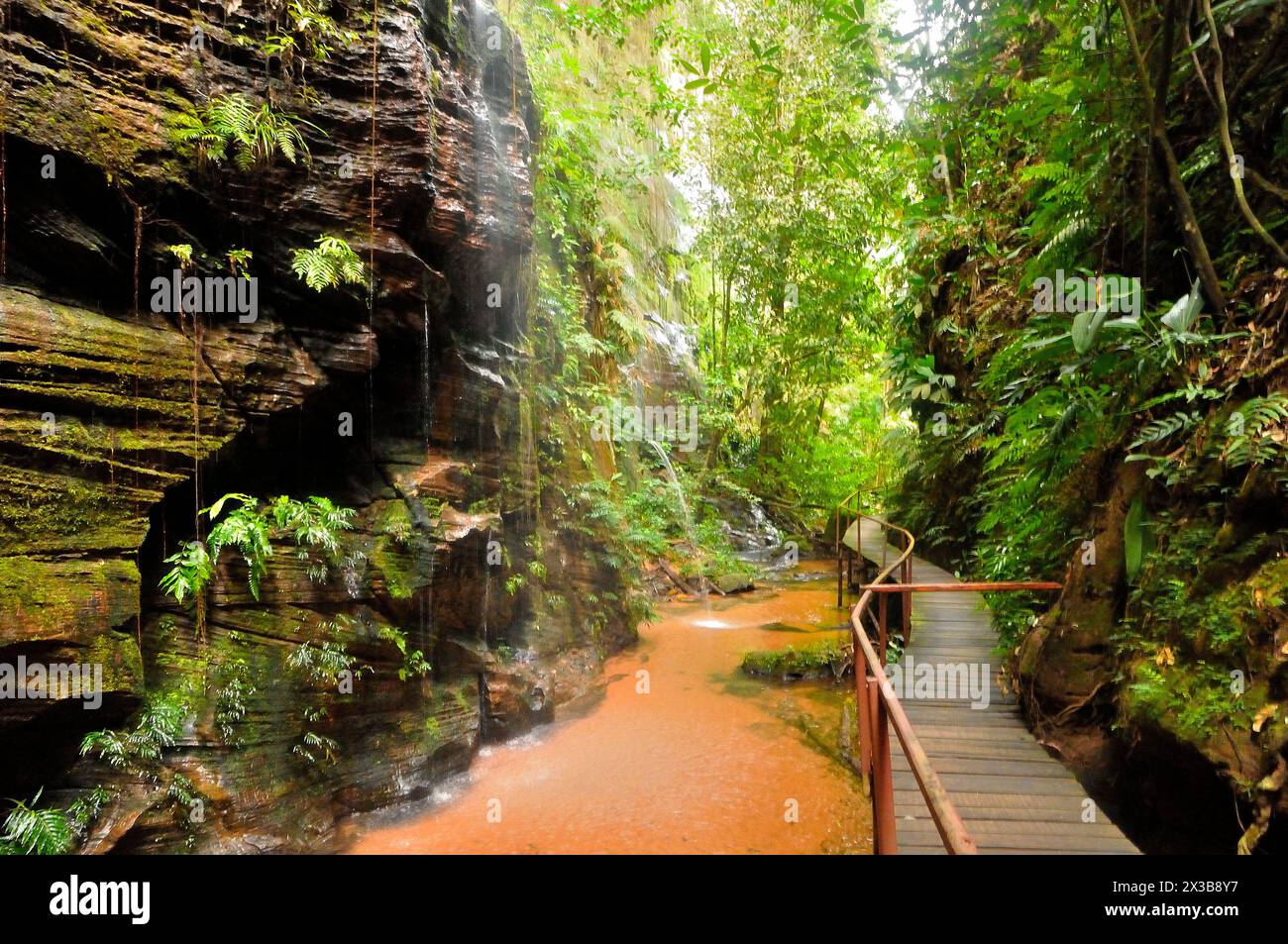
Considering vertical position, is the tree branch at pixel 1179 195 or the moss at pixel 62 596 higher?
the tree branch at pixel 1179 195

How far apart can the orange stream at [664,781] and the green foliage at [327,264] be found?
5056mm

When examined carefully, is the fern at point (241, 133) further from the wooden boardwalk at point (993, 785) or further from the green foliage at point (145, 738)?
the wooden boardwalk at point (993, 785)

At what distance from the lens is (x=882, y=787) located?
2879 mm

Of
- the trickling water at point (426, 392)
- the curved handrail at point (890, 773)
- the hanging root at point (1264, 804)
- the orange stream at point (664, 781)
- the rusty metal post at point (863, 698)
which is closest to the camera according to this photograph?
the curved handrail at point (890, 773)

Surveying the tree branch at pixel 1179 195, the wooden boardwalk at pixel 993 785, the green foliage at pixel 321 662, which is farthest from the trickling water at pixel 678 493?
the tree branch at pixel 1179 195

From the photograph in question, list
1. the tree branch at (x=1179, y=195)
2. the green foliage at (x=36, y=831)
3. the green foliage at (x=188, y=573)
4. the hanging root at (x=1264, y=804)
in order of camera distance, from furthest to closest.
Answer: the green foliage at (x=188, y=573)
the tree branch at (x=1179, y=195)
the green foliage at (x=36, y=831)
the hanging root at (x=1264, y=804)

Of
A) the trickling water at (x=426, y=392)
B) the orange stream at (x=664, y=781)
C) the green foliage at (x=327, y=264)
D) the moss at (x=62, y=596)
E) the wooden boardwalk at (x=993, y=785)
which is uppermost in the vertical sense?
the green foliage at (x=327, y=264)

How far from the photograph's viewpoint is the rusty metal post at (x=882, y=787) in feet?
9.00

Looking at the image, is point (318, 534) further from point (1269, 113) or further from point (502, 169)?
point (1269, 113)

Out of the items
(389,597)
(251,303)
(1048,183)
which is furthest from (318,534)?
(1048,183)

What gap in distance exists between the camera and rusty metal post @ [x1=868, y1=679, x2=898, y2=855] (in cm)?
274

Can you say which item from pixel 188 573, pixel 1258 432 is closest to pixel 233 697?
pixel 188 573

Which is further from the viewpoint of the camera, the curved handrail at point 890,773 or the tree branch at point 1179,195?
the tree branch at point 1179,195

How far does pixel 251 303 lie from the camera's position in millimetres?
5625
